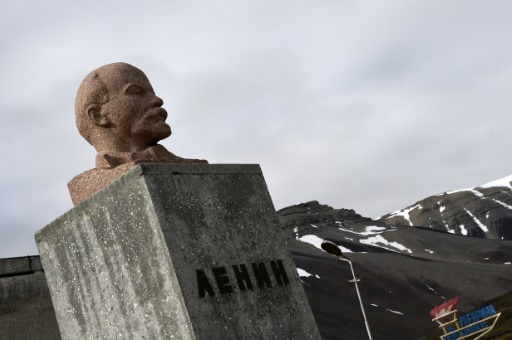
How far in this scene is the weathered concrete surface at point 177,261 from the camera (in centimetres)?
662

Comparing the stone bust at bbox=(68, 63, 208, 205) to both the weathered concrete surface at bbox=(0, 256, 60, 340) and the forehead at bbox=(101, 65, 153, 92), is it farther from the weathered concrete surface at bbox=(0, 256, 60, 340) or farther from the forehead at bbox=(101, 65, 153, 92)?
the weathered concrete surface at bbox=(0, 256, 60, 340)

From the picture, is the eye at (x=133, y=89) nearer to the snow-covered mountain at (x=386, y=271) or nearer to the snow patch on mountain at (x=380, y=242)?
the snow-covered mountain at (x=386, y=271)

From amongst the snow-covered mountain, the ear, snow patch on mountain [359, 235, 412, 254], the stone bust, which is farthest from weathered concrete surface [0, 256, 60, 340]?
snow patch on mountain [359, 235, 412, 254]

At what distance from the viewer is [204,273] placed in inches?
266

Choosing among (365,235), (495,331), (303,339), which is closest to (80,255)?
(303,339)

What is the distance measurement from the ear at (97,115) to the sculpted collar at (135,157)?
40 cm

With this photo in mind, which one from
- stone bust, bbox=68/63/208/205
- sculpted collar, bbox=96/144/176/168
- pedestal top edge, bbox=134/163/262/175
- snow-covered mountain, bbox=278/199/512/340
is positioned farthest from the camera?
snow-covered mountain, bbox=278/199/512/340

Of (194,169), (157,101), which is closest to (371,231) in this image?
(157,101)

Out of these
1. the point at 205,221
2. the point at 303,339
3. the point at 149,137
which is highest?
the point at 149,137

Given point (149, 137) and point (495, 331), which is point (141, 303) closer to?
point (149, 137)

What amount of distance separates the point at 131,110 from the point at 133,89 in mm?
263

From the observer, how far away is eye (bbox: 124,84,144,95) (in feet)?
27.0

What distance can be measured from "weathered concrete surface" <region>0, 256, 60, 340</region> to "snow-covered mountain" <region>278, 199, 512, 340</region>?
87748mm

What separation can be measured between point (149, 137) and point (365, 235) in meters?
172
